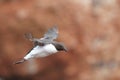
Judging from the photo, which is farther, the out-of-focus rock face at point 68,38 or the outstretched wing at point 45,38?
the out-of-focus rock face at point 68,38

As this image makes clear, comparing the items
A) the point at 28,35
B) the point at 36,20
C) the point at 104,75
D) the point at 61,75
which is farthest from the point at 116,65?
the point at 28,35

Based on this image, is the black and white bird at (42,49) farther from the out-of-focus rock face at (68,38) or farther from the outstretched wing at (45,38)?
the out-of-focus rock face at (68,38)

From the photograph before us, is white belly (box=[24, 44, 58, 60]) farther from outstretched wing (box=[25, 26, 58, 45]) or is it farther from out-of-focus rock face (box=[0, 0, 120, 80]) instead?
out-of-focus rock face (box=[0, 0, 120, 80])

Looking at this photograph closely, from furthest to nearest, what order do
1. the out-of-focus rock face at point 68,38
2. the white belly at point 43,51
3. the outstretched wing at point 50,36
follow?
the out-of-focus rock face at point 68,38
the outstretched wing at point 50,36
the white belly at point 43,51

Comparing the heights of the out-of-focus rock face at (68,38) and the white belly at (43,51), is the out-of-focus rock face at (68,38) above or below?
above

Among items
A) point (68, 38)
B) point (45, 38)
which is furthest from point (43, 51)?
point (68, 38)

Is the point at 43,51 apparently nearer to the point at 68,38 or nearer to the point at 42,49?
the point at 42,49

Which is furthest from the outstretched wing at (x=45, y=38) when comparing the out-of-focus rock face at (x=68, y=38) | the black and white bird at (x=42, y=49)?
the out-of-focus rock face at (x=68, y=38)

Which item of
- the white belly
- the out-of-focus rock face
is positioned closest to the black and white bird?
the white belly
